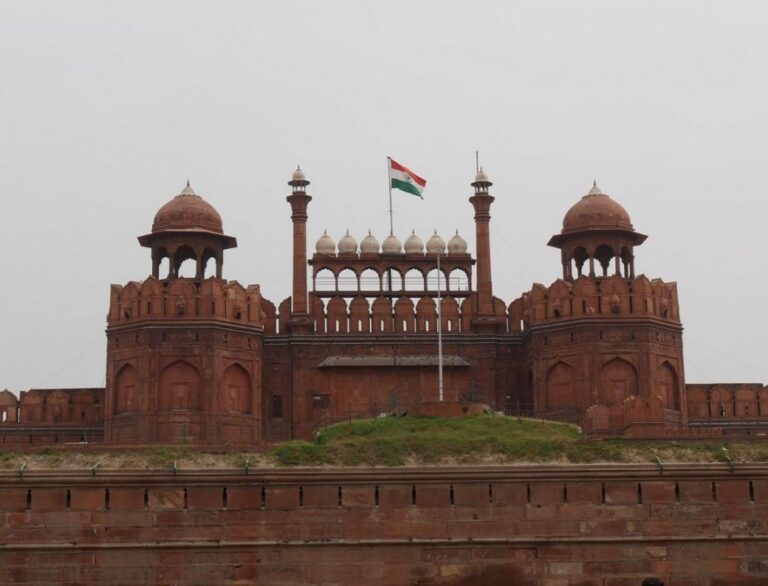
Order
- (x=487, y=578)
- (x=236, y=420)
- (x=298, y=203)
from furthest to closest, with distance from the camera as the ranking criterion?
1. (x=298, y=203)
2. (x=236, y=420)
3. (x=487, y=578)

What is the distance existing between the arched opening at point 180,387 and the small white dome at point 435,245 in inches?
390

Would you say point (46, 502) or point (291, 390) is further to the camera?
point (291, 390)

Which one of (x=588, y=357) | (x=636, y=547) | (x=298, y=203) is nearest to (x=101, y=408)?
(x=298, y=203)

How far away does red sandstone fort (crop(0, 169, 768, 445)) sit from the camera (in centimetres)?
4716

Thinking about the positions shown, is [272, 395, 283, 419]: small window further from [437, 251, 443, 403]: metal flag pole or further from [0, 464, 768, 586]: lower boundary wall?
[0, 464, 768, 586]: lower boundary wall

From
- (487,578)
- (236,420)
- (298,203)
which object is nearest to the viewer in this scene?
(487,578)

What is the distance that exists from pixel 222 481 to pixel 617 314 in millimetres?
15641

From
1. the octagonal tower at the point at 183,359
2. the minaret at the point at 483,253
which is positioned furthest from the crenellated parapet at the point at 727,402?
the octagonal tower at the point at 183,359

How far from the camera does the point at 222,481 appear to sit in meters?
38.3

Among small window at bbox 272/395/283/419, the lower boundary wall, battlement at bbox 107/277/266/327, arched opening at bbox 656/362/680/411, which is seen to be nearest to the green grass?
the lower boundary wall

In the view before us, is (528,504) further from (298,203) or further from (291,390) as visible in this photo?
(298,203)

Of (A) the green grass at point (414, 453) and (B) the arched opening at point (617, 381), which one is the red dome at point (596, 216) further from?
(A) the green grass at point (414, 453)

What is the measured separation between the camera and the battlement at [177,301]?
156 ft

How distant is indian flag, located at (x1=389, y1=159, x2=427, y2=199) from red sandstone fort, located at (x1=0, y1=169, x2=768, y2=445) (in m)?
2.84
